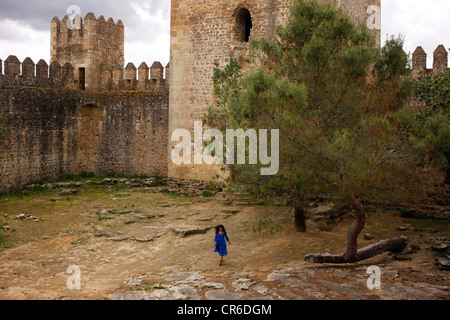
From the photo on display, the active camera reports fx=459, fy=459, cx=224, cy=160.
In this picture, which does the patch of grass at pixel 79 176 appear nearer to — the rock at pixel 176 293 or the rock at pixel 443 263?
the rock at pixel 176 293

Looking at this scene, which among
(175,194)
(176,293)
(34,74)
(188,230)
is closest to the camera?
(176,293)

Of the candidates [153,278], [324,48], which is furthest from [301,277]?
[324,48]

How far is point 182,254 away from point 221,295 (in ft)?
9.79

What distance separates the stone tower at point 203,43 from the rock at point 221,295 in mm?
8390

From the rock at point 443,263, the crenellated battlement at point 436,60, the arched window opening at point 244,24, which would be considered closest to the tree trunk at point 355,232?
the rock at point 443,263

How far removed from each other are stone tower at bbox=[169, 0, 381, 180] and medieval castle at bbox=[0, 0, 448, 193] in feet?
0.11

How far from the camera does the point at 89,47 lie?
19.8 m

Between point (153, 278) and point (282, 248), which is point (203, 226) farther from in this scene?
point (153, 278)

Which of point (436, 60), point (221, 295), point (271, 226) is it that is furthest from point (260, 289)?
point (436, 60)

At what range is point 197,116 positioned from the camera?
15.8 m

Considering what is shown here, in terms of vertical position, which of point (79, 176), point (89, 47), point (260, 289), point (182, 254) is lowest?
point (182, 254)

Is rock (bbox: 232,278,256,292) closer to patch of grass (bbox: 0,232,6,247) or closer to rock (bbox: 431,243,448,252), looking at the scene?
rock (bbox: 431,243,448,252)

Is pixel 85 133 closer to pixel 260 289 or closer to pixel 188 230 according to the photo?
pixel 188 230
